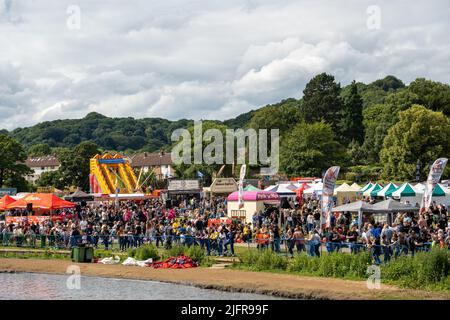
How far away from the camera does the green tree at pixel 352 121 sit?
4471 inches

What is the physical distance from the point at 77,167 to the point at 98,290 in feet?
297

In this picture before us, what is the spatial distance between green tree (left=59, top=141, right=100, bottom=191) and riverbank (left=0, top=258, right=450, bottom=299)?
8143cm

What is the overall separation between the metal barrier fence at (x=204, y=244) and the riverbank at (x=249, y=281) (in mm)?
2226

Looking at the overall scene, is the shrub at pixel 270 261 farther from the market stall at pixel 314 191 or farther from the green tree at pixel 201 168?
the green tree at pixel 201 168

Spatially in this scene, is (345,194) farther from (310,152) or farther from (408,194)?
(310,152)

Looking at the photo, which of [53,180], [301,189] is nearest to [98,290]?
[301,189]

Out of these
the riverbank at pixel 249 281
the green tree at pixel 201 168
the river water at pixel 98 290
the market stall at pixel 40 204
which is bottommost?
the river water at pixel 98 290

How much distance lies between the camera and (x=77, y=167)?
115 metres

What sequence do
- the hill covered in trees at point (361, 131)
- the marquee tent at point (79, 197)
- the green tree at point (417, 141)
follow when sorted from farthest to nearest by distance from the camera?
the hill covered in trees at point (361, 131), the green tree at point (417, 141), the marquee tent at point (79, 197)

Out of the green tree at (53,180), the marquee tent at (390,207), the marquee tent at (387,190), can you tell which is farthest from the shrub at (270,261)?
the green tree at (53,180)

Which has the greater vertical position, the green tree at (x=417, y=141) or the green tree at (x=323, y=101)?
the green tree at (x=323, y=101)

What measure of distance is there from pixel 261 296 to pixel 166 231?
12.4 meters
